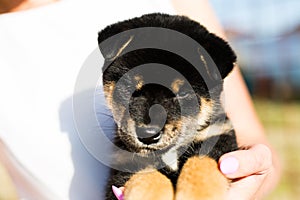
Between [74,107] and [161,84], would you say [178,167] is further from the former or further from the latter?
[74,107]

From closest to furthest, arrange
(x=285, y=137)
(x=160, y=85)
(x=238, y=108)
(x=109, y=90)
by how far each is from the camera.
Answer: (x=160, y=85) < (x=109, y=90) < (x=238, y=108) < (x=285, y=137)

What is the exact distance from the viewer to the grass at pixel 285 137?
16.8 ft

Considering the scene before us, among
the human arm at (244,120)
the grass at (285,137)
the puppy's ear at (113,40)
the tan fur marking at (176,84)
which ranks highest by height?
the puppy's ear at (113,40)

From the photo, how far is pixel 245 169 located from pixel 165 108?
288 millimetres

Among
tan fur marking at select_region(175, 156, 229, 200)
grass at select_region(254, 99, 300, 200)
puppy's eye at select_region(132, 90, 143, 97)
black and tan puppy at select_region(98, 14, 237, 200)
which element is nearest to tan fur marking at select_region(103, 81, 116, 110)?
black and tan puppy at select_region(98, 14, 237, 200)

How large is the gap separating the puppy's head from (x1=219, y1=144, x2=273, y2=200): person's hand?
0.14 m

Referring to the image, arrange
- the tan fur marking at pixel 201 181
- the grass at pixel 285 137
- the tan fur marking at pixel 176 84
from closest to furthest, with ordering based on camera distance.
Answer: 1. the tan fur marking at pixel 201 181
2. the tan fur marking at pixel 176 84
3. the grass at pixel 285 137

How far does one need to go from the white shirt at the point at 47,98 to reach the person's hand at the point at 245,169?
1.27 ft

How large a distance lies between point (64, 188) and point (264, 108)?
6074 millimetres

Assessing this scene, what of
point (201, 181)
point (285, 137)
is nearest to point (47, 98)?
point (201, 181)

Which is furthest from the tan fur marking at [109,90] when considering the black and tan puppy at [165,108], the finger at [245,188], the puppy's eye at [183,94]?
the finger at [245,188]

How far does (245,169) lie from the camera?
1.66 m

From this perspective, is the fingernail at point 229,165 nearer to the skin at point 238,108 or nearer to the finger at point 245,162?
the finger at point 245,162

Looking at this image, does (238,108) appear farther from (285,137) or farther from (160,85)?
(285,137)
